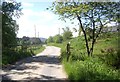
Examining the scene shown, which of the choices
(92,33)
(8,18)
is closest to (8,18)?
(8,18)

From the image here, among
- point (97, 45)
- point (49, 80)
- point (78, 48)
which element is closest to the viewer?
point (49, 80)

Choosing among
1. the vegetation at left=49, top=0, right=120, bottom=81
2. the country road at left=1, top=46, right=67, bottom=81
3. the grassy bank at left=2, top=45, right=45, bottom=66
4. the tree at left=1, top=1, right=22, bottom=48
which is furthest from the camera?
the tree at left=1, top=1, right=22, bottom=48

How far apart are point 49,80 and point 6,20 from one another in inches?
614

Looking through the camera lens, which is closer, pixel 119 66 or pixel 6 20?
pixel 119 66

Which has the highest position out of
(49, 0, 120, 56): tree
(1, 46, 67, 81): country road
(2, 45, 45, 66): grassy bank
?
(49, 0, 120, 56): tree

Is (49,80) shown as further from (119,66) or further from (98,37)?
(98,37)

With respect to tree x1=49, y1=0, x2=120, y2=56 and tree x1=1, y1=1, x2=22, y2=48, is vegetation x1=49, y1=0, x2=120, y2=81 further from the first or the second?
tree x1=1, y1=1, x2=22, y2=48

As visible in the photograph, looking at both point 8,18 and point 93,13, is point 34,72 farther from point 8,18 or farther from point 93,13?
point 8,18

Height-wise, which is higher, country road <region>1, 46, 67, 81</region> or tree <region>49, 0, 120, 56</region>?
tree <region>49, 0, 120, 56</region>

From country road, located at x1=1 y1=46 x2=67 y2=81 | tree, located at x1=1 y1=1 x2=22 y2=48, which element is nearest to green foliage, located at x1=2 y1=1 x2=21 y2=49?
tree, located at x1=1 y1=1 x2=22 y2=48

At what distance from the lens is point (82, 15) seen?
19.8m

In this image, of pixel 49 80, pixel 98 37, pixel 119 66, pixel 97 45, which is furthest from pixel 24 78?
pixel 97 45

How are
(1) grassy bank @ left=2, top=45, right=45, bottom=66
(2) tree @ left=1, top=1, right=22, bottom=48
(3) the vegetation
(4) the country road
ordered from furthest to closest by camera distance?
(2) tree @ left=1, top=1, right=22, bottom=48 < (1) grassy bank @ left=2, top=45, right=45, bottom=66 < (4) the country road < (3) the vegetation

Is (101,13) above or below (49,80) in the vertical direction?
above
